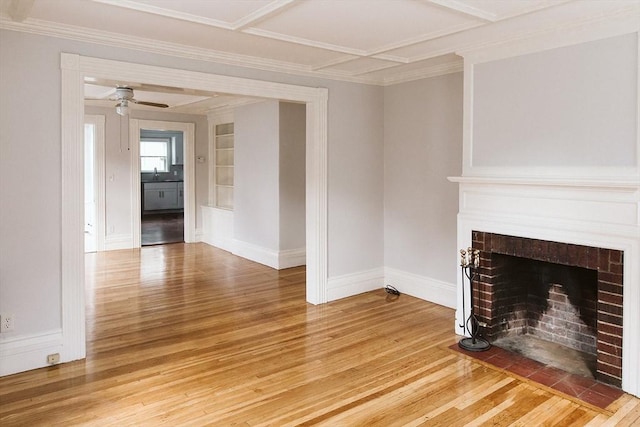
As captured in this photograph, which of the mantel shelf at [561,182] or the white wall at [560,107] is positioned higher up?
the white wall at [560,107]

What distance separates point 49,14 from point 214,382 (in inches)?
106

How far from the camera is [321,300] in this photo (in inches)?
201

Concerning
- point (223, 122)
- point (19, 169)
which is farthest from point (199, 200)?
point (19, 169)

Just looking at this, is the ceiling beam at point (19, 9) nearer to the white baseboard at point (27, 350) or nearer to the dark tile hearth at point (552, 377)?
the white baseboard at point (27, 350)

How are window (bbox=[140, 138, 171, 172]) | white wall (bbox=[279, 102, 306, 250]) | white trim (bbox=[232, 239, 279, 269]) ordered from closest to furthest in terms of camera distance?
white wall (bbox=[279, 102, 306, 250]), white trim (bbox=[232, 239, 279, 269]), window (bbox=[140, 138, 171, 172])

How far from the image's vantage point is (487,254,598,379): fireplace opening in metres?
3.62

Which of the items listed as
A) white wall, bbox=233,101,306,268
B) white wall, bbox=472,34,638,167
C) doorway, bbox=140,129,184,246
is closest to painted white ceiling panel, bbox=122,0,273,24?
white wall, bbox=472,34,638,167

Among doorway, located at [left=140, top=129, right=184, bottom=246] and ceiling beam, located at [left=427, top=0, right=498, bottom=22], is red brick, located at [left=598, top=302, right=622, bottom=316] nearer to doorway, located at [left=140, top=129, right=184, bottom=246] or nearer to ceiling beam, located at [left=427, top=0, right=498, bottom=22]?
ceiling beam, located at [left=427, top=0, right=498, bottom=22]

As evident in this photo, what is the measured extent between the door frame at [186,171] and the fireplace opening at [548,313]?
20.8ft

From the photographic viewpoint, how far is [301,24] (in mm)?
3365

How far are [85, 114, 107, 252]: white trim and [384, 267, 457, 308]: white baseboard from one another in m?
5.15

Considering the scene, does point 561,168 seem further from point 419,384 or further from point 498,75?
point 419,384

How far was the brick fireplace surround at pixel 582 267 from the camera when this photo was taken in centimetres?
313

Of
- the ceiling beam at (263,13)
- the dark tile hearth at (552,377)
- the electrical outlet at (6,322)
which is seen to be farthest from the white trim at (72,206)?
the dark tile hearth at (552,377)
